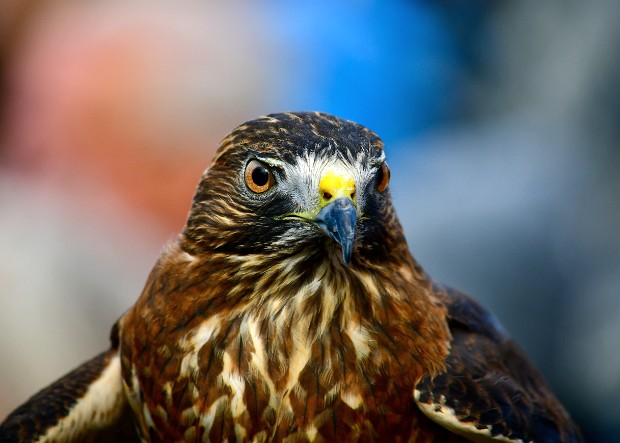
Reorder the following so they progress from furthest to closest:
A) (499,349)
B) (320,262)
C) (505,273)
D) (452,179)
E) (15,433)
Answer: (452,179) < (505,273) < (499,349) < (15,433) < (320,262)

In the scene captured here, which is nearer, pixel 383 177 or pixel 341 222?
pixel 341 222

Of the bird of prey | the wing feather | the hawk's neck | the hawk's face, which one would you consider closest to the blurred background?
the wing feather

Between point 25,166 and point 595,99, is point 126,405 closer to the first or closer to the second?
point 25,166

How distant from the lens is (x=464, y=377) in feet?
6.51

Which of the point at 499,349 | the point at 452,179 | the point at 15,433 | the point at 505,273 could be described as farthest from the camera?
the point at 452,179

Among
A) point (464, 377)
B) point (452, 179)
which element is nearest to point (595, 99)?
point (452, 179)

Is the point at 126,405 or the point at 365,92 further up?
the point at 365,92

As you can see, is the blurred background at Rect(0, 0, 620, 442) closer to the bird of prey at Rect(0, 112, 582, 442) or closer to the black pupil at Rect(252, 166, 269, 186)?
the bird of prey at Rect(0, 112, 582, 442)

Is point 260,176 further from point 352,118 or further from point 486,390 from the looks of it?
point 352,118

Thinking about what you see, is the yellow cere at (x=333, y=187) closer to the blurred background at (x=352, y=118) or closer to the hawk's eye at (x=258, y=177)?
the hawk's eye at (x=258, y=177)

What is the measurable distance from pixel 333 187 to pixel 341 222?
0.33 ft

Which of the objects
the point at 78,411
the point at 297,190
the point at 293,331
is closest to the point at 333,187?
the point at 297,190

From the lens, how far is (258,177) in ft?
5.95

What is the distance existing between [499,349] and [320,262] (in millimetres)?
698
